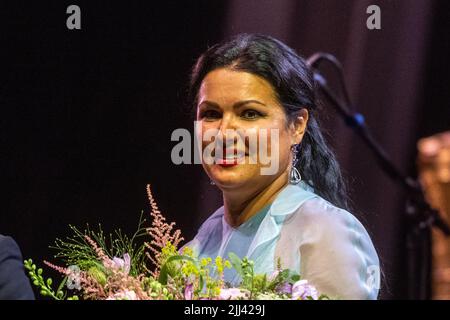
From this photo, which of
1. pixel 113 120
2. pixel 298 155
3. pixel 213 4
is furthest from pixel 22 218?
pixel 298 155

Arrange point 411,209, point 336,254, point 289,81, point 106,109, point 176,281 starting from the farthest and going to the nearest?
point 106,109
point 411,209
point 289,81
point 336,254
point 176,281

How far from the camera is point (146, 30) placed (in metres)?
2.88

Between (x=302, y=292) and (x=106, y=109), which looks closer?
(x=302, y=292)

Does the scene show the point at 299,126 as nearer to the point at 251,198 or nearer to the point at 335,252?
the point at 251,198

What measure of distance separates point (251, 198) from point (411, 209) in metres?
0.67

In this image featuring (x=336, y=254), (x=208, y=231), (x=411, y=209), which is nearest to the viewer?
(x=336, y=254)

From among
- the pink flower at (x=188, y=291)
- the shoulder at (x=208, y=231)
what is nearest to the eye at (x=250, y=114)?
the shoulder at (x=208, y=231)

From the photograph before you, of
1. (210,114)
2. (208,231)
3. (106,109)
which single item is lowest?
(208,231)

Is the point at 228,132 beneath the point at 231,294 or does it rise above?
above

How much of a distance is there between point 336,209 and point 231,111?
0.33m

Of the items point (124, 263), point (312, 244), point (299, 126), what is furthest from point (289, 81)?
point (124, 263)

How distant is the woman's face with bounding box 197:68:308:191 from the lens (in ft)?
6.22

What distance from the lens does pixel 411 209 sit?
Answer: 2467 millimetres

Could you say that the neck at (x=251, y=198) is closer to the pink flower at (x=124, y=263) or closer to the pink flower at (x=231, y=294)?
the pink flower at (x=124, y=263)
